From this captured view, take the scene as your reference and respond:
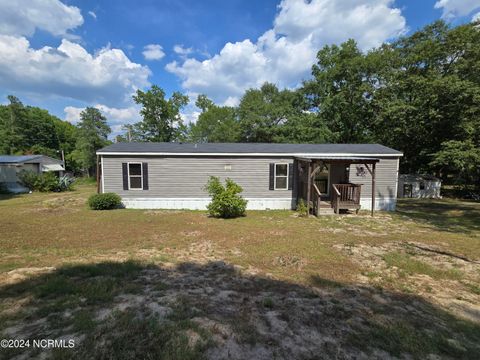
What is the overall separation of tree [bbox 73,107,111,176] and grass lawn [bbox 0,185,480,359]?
26956mm

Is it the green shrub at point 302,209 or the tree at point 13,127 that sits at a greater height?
the tree at point 13,127

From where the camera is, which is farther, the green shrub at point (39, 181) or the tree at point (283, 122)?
the tree at point (283, 122)

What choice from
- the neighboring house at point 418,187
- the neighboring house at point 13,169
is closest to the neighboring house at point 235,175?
the neighboring house at point 418,187

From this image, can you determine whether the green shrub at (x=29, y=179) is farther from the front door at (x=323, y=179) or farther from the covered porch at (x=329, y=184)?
the front door at (x=323, y=179)

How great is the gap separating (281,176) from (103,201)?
8.22 meters

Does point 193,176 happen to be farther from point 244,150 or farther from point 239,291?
point 239,291

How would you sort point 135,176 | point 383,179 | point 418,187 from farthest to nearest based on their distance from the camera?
1. point 418,187
2. point 383,179
3. point 135,176

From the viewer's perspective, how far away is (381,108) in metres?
20.4

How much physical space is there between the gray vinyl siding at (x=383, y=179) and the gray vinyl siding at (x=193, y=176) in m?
3.49

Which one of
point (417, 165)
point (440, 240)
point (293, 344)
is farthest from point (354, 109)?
point (293, 344)

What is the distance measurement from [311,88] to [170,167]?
63.8 feet

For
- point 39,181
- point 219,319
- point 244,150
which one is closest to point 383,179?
point 244,150

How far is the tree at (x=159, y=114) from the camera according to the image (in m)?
28.2

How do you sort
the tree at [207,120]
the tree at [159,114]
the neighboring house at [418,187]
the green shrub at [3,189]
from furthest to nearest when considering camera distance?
1. the tree at [207,120]
2. the tree at [159,114]
3. the green shrub at [3,189]
4. the neighboring house at [418,187]
